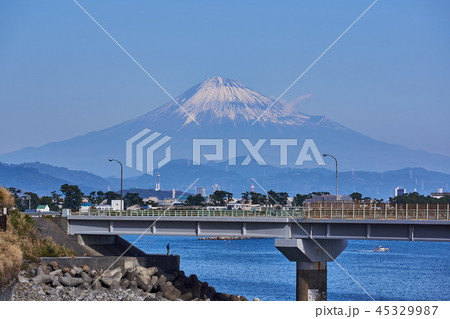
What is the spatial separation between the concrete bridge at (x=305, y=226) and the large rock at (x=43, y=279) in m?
18.1

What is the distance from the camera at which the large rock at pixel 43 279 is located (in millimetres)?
55412

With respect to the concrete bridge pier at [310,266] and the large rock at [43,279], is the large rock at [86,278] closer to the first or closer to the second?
the large rock at [43,279]

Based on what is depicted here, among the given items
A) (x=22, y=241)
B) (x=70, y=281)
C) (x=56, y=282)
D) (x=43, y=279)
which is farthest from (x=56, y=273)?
(x=22, y=241)

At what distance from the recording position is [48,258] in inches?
2488

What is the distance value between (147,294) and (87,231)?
59.9ft

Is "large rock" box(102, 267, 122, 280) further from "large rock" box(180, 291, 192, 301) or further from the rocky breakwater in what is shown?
"large rock" box(180, 291, 192, 301)

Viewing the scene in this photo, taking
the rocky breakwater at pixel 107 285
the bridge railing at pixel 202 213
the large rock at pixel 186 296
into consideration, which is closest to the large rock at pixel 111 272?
the rocky breakwater at pixel 107 285

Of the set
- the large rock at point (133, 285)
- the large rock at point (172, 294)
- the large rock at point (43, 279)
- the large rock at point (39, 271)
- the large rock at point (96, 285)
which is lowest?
the large rock at point (172, 294)

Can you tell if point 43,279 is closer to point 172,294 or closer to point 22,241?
point 22,241

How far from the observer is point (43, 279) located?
184 feet

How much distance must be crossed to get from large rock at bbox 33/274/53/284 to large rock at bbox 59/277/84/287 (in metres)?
1.39

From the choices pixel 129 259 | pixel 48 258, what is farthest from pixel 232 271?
pixel 48 258

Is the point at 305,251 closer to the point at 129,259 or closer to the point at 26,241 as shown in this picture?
the point at 129,259

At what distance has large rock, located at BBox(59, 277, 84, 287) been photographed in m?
58.4
